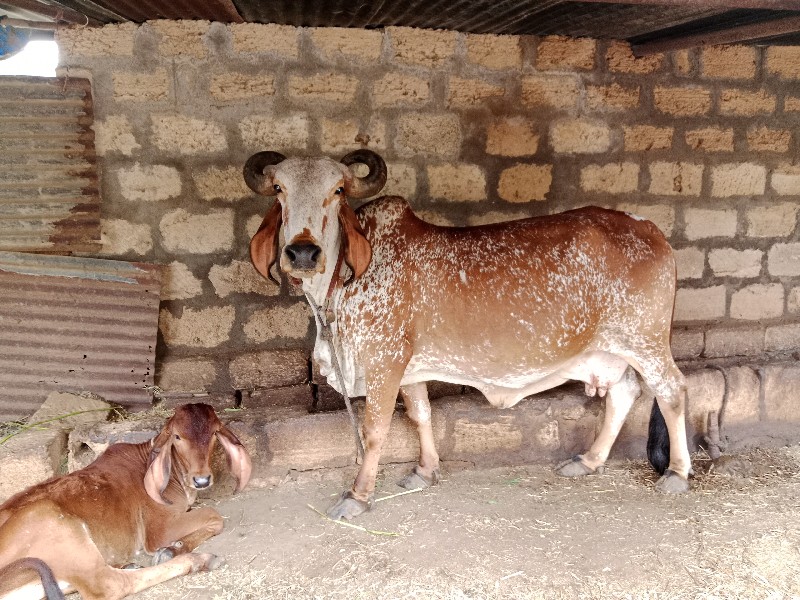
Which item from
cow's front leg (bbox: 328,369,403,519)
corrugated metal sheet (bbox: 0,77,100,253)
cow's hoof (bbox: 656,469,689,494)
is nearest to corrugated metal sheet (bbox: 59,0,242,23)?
corrugated metal sheet (bbox: 0,77,100,253)

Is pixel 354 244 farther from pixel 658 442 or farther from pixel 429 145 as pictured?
pixel 658 442

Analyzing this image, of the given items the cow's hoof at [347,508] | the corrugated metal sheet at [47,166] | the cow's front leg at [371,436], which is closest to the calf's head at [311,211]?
the cow's front leg at [371,436]

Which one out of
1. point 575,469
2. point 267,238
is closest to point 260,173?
point 267,238

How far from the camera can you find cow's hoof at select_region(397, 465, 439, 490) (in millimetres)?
3914

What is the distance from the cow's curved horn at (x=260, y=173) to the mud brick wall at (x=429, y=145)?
65cm

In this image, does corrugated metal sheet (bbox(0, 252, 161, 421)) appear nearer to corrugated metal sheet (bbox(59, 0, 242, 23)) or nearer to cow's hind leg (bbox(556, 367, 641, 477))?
corrugated metal sheet (bbox(59, 0, 242, 23))

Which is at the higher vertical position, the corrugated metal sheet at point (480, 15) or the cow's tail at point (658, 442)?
the corrugated metal sheet at point (480, 15)

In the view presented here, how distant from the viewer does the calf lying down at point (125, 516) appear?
8.80 feet

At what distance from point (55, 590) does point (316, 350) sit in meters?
1.75

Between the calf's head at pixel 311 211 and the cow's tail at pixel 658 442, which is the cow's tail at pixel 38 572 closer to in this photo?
the calf's head at pixel 311 211

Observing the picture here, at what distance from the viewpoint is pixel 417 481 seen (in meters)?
3.94

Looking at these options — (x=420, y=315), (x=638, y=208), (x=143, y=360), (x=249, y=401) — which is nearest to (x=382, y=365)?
(x=420, y=315)

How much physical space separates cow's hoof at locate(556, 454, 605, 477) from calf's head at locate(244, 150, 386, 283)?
6.16 ft

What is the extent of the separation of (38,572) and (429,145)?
3221mm
